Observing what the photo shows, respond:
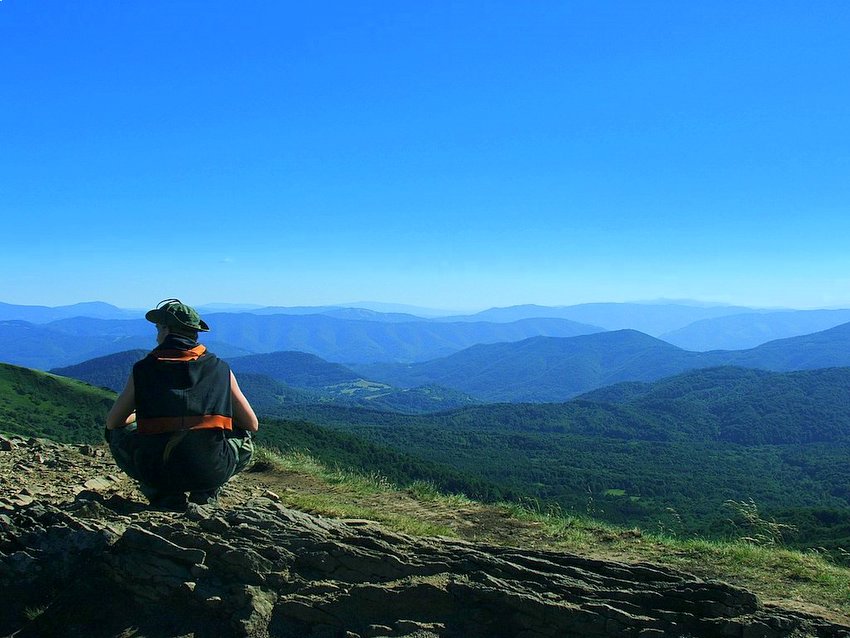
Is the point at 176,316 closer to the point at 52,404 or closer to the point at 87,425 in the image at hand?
the point at 87,425

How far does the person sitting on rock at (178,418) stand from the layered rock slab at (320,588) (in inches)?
17.1

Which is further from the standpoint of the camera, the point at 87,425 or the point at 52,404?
the point at 52,404

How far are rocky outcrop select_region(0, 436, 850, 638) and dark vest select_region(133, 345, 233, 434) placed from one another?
2.98 feet

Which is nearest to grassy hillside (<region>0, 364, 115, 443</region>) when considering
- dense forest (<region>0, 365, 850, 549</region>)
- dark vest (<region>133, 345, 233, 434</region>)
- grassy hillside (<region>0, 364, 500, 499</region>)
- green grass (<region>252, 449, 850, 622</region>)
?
grassy hillside (<region>0, 364, 500, 499</region>)

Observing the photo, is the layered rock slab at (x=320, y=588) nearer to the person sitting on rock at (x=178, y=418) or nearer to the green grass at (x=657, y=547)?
the person sitting on rock at (x=178, y=418)

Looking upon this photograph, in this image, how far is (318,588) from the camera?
4660mm

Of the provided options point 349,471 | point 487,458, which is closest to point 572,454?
point 487,458

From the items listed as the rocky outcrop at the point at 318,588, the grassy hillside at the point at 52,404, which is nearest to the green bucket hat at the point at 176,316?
the rocky outcrop at the point at 318,588

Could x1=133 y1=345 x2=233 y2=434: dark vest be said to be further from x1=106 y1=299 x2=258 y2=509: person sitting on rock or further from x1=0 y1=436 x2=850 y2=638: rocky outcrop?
x1=0 y1=436 x2=850 y2=638: rocky outcrop

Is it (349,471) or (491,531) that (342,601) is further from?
(349,471)

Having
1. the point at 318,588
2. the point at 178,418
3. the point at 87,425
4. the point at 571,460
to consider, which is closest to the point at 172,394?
the point at 178,418

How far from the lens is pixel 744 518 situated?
8.17 m

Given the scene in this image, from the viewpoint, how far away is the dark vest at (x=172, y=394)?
527 centimetres

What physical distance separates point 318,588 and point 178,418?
201 cm
